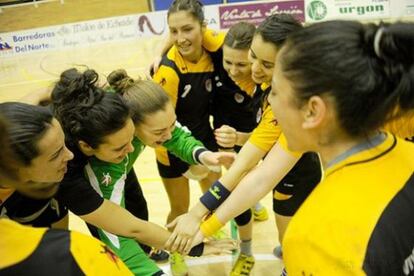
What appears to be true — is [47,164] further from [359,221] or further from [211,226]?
[359,221]

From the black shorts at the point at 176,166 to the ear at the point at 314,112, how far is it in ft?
6.00

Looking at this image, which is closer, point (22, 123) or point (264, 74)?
point (22, 123)

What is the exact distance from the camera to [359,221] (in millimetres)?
819

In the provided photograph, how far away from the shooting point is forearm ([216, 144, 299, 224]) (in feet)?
5.91

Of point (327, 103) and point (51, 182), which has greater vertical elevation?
point (327, 103)

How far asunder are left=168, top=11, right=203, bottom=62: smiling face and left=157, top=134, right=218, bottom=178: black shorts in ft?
1.90

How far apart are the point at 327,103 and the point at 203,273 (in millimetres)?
2115

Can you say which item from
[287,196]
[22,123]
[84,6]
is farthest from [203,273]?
[84,6]

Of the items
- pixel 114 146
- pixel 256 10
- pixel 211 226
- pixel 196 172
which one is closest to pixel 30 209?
pixel 114 146

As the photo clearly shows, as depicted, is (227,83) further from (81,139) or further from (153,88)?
(81,139)

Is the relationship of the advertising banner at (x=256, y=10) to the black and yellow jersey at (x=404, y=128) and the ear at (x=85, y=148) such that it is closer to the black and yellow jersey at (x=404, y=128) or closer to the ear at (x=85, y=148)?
the ear at (x=85, y=148)

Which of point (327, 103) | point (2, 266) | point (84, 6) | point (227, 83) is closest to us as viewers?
point (2, 266)

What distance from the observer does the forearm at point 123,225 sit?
173 cm

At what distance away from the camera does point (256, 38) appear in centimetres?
188
